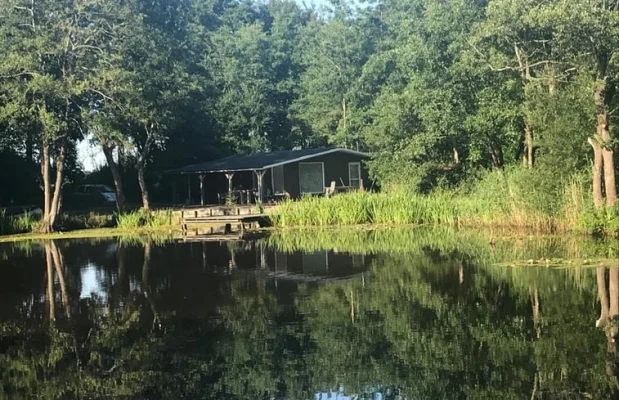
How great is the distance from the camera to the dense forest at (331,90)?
1995cm

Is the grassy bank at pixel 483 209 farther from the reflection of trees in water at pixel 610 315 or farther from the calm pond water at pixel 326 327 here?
the reflection of trees in water at pixel 610 315

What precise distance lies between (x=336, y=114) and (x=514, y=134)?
66.4ft

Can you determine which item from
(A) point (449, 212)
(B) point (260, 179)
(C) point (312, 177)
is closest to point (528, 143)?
(A) point (449, 212)

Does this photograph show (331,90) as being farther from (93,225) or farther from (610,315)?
(610,315)

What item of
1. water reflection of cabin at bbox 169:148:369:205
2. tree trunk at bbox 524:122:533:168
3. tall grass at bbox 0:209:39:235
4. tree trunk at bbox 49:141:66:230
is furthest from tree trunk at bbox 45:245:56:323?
tree trunk at bbox 524:122:533:168

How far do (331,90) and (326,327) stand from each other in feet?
125

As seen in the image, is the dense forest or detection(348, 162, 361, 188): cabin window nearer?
the dense forest

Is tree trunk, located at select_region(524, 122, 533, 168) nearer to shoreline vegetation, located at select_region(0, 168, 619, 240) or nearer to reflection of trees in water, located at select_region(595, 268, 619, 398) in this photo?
shoreline vegetation, located at select_region(0, 168, 619, 240)

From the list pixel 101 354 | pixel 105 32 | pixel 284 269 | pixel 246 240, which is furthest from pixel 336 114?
pixel 101 354

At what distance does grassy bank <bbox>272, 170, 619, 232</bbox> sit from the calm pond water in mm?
2095

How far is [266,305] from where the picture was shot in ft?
37.1

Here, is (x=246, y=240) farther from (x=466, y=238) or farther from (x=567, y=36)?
(x=567, y=36)

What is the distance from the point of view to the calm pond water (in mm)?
7078

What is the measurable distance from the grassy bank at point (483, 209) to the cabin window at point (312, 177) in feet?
35.1
